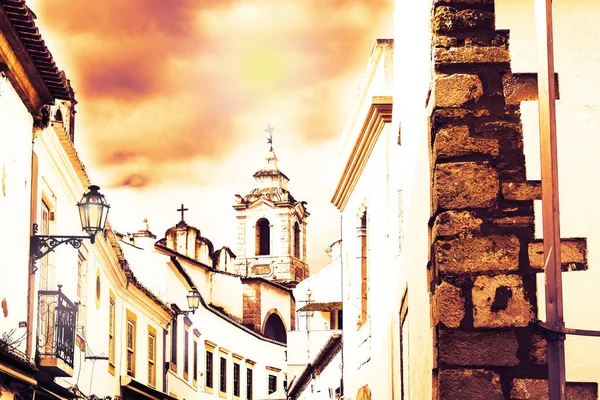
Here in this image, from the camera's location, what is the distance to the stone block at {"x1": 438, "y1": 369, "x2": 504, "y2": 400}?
6.85 m

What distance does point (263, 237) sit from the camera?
8362 centimetres

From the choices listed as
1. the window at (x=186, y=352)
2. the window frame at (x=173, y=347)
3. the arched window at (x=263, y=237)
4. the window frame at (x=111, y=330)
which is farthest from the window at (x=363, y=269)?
the arched window at (x=263, y=237)

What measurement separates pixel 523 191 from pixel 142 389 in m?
21.4

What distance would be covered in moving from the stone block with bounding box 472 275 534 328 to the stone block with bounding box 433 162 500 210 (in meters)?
0.43

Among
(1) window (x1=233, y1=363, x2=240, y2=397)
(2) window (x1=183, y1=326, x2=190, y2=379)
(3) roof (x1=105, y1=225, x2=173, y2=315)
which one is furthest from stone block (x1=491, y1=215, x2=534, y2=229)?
(1) window (x1=233, y1=363, x2=240, y2=397)

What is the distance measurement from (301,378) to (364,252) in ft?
50.8

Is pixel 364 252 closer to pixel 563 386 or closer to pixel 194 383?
pixel 563 386

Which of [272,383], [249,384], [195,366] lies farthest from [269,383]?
[195,366]

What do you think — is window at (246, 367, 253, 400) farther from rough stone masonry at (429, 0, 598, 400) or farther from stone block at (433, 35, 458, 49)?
stone block at (433, 35, 458, 49)

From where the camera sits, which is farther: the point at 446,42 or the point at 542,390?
the point at 446,42

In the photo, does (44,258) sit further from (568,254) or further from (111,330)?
(568,254)

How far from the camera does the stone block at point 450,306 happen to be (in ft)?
22.8

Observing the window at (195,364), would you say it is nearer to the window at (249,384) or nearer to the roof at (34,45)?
the window at (249,384)

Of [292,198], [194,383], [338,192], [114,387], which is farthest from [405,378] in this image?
[292,198]
